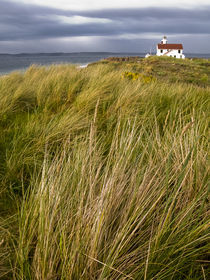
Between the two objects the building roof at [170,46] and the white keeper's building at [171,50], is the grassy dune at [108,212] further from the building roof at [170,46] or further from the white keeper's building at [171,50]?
the building roof at [170,46]

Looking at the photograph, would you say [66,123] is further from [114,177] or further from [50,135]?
[114,177]

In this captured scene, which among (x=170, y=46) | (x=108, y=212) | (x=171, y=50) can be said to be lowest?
(x=108, y=212)

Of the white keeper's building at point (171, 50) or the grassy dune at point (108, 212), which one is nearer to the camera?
the grassy dune at point (108, 212)

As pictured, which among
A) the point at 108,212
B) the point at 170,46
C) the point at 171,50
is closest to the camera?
the point at 108,212

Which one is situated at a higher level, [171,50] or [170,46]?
[170,46]

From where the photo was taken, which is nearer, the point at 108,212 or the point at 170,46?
the point at 108,212

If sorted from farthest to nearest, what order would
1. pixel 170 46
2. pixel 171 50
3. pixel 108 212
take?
pixel 170 46
pixel 171 50
pixel 108 212

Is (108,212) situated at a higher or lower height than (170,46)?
lower

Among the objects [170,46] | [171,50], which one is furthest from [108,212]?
[170,46]

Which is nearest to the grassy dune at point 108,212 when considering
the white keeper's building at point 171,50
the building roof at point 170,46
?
the white keeper's building at point 171,50

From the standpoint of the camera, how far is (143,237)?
101 centimetres

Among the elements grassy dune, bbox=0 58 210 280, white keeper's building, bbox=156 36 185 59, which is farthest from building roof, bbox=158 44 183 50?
grassy dune, bbox=0 58 210 280

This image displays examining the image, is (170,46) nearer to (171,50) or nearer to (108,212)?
(171,50)

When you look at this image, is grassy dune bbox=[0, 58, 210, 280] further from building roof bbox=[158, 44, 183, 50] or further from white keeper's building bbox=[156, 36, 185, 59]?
building roof bbox=[158, 44, 183, 50]
